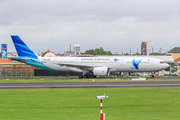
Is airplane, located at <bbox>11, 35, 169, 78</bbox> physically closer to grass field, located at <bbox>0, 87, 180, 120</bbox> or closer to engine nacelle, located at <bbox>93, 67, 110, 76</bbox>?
engine nacelle, located at <bbox>93, 67, 110, 76</bbox>

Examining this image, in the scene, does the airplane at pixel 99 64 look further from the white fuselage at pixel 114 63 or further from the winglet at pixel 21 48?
the winglet at pixel 21 48

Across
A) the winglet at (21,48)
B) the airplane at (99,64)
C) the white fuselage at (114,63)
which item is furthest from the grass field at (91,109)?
the winglet at (21,48)

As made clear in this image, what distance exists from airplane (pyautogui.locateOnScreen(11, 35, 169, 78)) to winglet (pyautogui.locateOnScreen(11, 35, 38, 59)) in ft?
1.67

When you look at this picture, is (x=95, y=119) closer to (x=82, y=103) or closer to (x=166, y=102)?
(x=82, y=103)

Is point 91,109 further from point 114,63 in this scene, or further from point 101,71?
point 114,63

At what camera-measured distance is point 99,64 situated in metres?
49.1

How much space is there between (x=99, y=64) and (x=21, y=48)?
15.6m

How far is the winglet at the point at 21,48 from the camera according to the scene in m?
51.9

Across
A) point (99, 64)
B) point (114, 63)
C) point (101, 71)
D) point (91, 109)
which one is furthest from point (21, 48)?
point (91, 109)

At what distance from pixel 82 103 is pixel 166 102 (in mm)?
5840

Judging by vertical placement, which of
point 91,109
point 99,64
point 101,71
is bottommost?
point 91,109

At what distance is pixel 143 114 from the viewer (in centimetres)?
1465

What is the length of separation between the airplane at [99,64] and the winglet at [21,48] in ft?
1.67

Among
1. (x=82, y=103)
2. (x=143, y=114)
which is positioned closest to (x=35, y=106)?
(x=82, y=103)
